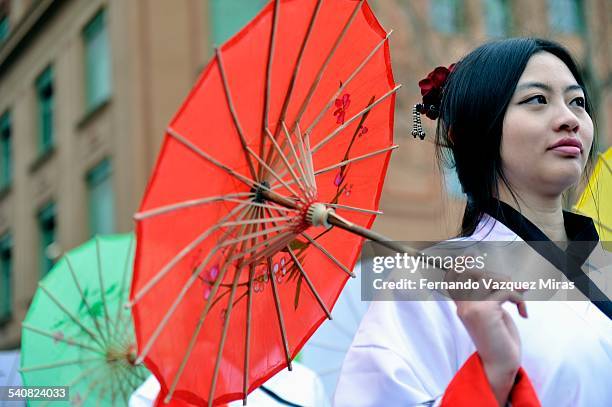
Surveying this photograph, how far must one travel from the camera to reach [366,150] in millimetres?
2783

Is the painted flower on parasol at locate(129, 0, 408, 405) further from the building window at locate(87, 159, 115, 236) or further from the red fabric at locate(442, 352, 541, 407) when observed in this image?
the building window at locate(87, 159, 115, 236)

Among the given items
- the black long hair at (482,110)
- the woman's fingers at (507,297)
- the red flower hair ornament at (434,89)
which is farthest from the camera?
the red flower hair ornament at (434,89)

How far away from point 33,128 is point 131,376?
13030mm

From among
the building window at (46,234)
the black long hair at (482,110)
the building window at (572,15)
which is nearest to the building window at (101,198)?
the building window at (46,234)

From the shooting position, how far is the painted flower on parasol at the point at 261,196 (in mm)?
2088

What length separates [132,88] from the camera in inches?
493

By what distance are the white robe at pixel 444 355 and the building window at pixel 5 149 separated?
1643 cm

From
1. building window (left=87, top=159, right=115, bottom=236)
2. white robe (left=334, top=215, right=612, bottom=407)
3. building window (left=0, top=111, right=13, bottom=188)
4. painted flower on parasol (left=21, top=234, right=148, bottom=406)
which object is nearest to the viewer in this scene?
white robe (left=334, top=215, right=612, bottom=407)

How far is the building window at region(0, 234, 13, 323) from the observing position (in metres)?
17.3

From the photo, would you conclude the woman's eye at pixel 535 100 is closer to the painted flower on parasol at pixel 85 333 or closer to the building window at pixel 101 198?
the painted flower on parasol at pixel 85 333

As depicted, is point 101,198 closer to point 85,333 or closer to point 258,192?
point 85,333

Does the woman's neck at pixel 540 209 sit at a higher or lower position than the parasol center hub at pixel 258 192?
lower

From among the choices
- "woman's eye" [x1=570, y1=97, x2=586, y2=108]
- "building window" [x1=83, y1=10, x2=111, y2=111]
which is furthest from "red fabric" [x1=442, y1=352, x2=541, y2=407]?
"building window" [x1=83, y1=10, x2=111, y2=111]

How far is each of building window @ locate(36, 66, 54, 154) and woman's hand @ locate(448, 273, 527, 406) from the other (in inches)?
585
